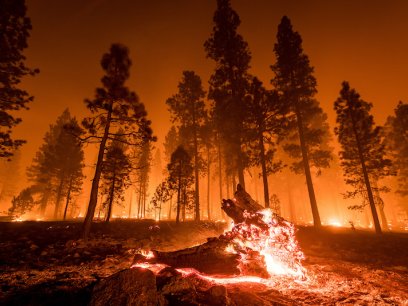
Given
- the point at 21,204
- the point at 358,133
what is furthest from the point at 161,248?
the point at 21,204

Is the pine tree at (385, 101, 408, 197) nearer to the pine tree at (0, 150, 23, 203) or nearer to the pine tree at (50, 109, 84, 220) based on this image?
the pine tree at (50, 109, 84, 220)

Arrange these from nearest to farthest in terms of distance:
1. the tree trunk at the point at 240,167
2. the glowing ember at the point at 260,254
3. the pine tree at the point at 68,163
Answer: the glowing ember at the point at 260,254
the tree trunk at the point at 240,167
the pine tree at the point at 68,163

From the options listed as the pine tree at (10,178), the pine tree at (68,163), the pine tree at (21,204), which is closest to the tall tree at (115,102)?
the pine tree at (68,163)

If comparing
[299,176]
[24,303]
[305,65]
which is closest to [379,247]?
[305,65]

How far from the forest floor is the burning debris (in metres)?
0.89

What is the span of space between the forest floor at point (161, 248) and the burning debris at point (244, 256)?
895 mm

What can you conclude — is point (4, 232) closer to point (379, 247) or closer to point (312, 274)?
point (312, 274)

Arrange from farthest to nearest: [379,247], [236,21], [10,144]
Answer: [236,21] < [10,144] < [379,247]

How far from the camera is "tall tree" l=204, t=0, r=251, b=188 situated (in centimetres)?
2153

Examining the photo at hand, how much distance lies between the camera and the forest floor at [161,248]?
7.09 meters

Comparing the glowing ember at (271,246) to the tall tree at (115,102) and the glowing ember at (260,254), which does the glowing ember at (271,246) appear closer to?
the glowing ember at (260,254)

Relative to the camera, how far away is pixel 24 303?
6027 millimetres

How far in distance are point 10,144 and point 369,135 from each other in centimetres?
3090

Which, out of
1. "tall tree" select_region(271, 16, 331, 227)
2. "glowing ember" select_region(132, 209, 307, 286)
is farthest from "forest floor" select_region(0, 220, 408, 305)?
"tall tree" select_region(271, 16, 331, 227)
